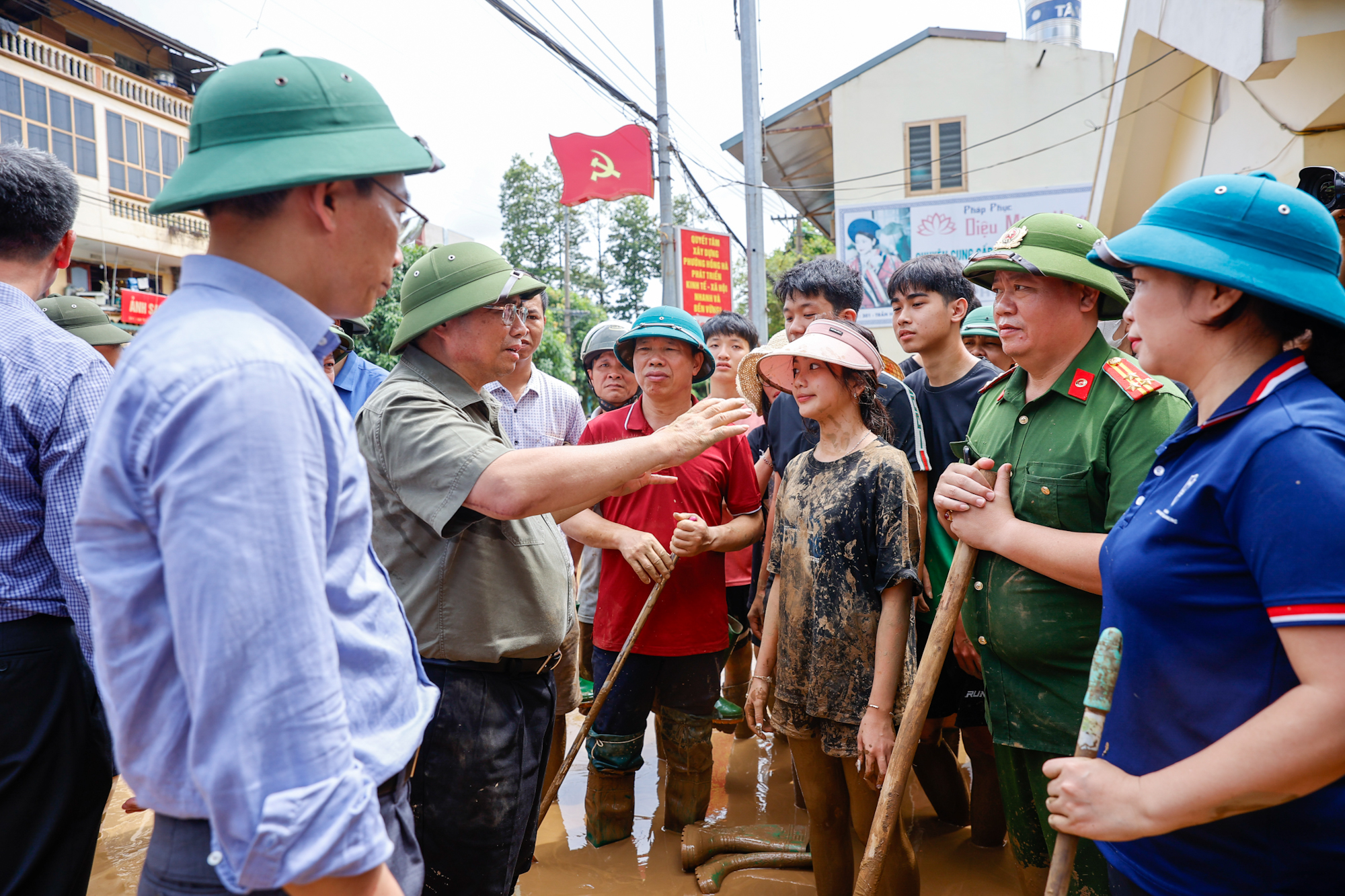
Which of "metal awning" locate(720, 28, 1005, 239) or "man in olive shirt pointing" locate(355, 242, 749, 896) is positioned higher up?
"metal awning" locate(720, 28, 1005, 239)

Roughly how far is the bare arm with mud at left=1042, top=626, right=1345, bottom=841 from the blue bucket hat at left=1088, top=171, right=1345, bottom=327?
58 centimetres

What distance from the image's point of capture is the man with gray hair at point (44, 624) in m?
1.90

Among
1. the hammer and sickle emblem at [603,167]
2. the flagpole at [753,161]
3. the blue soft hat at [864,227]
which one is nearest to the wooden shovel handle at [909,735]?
the flagpole at [753,161]

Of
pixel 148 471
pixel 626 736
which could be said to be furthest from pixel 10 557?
pixel 626 736

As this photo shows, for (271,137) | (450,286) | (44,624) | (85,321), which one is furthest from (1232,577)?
(85,321)

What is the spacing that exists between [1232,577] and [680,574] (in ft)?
7.96

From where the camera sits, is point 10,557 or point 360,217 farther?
point 10,557

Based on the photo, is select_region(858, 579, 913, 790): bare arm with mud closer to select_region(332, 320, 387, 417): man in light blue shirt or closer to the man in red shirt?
the man in red shirt

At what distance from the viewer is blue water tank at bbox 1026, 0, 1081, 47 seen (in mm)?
18266

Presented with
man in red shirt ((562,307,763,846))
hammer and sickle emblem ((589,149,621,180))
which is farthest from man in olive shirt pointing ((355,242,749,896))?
hammer and sickle emblem ((589,149,621,180))

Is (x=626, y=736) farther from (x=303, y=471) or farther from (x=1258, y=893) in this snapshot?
(x=303, y=471)

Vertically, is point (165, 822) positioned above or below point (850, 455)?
below

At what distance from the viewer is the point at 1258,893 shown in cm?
131

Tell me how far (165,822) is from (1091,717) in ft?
5.27
